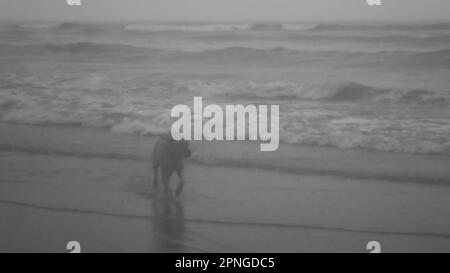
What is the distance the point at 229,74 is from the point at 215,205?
1.10 m

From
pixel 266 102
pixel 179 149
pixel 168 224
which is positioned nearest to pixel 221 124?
pixel 266 102

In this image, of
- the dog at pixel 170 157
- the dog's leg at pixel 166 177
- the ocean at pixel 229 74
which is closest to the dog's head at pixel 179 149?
the dog at pixel 170 157

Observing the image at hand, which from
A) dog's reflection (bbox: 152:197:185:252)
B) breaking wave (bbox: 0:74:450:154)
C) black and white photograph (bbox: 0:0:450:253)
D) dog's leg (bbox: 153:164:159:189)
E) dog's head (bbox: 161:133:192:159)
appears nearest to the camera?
dog's reflection (bbox: 152:197:185:252)

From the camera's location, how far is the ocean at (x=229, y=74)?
13.0 feet

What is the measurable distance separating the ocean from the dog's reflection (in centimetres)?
66

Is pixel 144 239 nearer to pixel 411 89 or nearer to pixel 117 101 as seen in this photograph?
pixel 117 101

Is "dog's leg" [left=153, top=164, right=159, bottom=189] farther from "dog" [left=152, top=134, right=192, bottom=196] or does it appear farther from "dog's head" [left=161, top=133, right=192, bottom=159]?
"dog's head" [left=161, top=133, right=192, bottom=159]

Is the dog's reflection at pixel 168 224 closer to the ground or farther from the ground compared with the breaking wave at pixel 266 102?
closer to the ground

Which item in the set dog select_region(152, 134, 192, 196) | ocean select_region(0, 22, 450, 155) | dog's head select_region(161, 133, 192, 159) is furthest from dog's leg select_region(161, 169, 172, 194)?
ocean select_region(0, 22, 450, 155)

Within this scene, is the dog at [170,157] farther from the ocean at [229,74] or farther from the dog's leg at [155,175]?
the ocean at [229,74]

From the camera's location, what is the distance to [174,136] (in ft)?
12.2

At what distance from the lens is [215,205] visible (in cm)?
339

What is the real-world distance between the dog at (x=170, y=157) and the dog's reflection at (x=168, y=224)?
0.08 metres

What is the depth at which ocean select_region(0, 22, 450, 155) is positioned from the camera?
3.96 m
